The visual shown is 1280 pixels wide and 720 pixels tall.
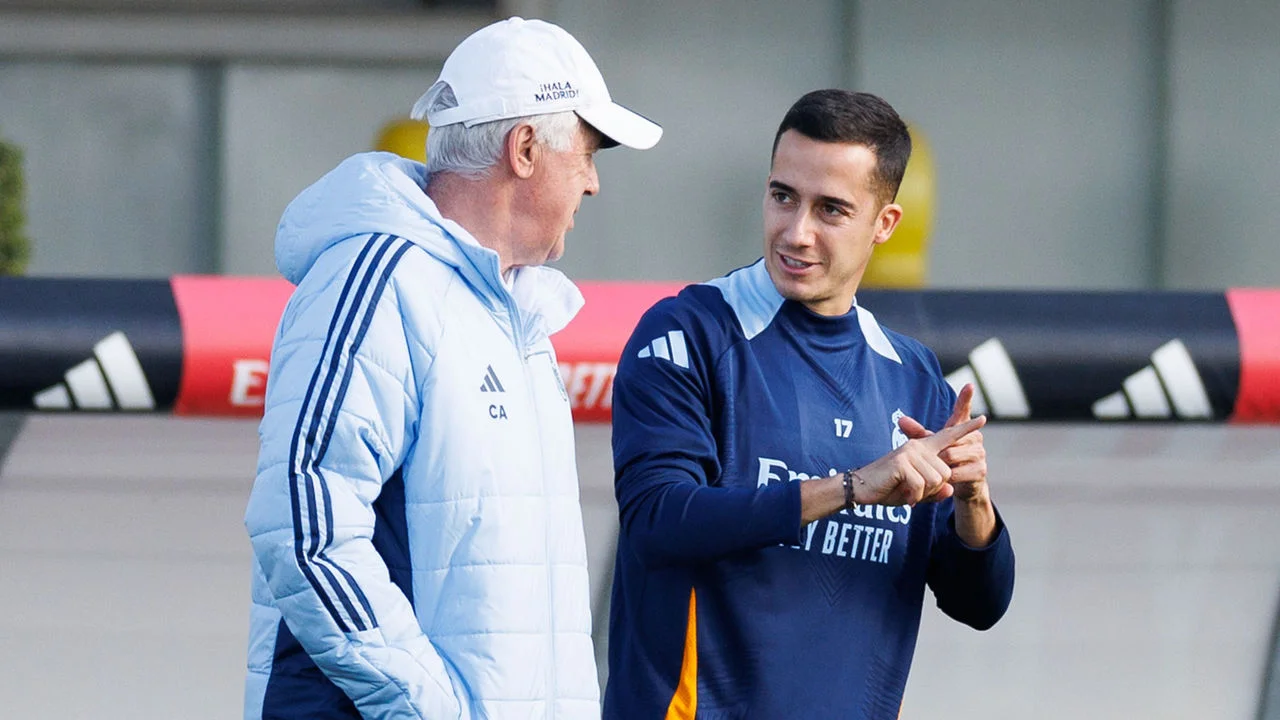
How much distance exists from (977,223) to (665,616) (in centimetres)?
667

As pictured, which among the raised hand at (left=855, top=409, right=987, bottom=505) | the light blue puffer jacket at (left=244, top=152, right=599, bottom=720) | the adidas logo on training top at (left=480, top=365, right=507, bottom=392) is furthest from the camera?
the raised hand at (left=855, top=409, right=987, bottom=505)

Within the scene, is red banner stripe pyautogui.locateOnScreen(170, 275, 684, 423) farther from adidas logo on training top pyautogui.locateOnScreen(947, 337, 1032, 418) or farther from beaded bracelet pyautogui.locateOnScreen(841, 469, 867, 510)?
beaded bracelet pyautogui.locateOnScreen(841, 469, 867, 510)

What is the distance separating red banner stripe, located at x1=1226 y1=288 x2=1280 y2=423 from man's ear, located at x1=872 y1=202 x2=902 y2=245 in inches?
95.6

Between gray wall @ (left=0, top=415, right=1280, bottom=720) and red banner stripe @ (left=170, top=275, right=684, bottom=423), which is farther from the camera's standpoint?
red banner stripe @ (left=170, top=275, right=684, bottom=423)

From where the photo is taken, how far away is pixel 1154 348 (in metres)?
4.28

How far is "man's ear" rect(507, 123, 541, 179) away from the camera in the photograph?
Answer: 1809 millimetres

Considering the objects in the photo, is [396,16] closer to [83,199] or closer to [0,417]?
[83,199]

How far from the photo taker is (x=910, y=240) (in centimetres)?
680

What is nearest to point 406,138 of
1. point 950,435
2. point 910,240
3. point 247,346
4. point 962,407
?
point 910,240

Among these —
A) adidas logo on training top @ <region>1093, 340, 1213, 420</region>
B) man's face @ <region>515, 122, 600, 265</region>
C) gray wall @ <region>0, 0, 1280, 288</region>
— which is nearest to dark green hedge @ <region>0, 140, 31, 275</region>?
gray wall @ <region>0, 0, 1280, 288</region>

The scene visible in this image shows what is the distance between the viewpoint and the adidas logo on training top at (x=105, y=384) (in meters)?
3.99

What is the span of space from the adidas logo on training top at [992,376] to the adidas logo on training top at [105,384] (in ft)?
6.69

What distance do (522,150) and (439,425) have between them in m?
0.33

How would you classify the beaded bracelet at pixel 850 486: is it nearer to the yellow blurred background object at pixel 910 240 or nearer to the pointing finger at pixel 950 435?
the pointing finger at pixel 950 435
